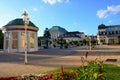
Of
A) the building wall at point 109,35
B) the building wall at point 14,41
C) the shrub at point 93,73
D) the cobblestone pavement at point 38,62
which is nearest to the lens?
the shrub at point 93,73

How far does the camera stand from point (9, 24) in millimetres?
41406

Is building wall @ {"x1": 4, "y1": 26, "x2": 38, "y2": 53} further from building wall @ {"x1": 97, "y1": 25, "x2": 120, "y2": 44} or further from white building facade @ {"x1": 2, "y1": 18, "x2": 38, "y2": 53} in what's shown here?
building wall @ {"x1": 97, "y1": 25, "x2": 120, "y2": 44}

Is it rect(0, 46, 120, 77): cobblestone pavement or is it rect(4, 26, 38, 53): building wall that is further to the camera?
rect(4, 26, 38, 53): building wall

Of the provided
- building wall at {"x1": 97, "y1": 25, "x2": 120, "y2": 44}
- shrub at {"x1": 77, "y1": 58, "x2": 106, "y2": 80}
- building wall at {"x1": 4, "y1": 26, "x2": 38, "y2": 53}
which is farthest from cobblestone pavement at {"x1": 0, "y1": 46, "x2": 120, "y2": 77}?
building wall at {"x1": 97, "y1": 25, "x2": 120, "y2": 44}

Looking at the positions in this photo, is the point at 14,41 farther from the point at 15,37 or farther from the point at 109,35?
the point at 109,35

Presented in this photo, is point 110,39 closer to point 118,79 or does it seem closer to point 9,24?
point 9,24

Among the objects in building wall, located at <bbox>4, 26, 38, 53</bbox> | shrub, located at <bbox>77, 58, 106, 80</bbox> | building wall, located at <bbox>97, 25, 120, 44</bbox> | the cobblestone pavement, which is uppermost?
building wall, located at <bbox>97, 25, 120, 44</bbox>

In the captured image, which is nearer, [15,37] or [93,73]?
[93,73]

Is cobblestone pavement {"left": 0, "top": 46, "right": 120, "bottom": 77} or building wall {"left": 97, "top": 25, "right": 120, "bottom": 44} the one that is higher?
building wall {"left": 97, "top": 25, "right": 120, "bottom": 44}

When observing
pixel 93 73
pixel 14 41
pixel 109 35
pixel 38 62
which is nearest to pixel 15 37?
pixel 14 41

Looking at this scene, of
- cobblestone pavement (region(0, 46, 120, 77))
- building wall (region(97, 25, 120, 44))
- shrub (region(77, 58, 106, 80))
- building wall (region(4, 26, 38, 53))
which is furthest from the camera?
building wall (region(97, 25, 120, 44))

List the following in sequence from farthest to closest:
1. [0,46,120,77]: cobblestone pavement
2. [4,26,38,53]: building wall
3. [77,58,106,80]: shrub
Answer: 1. [4,26,38,53]: building wall
2. [0,46,120,77]: cobblestone pavement
3. [77,58,106,80]: shrub

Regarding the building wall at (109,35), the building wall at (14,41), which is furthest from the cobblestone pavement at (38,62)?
the building wall at (109,35)

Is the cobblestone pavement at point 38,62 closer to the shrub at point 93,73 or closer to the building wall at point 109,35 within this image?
the shrub at point 93,73
